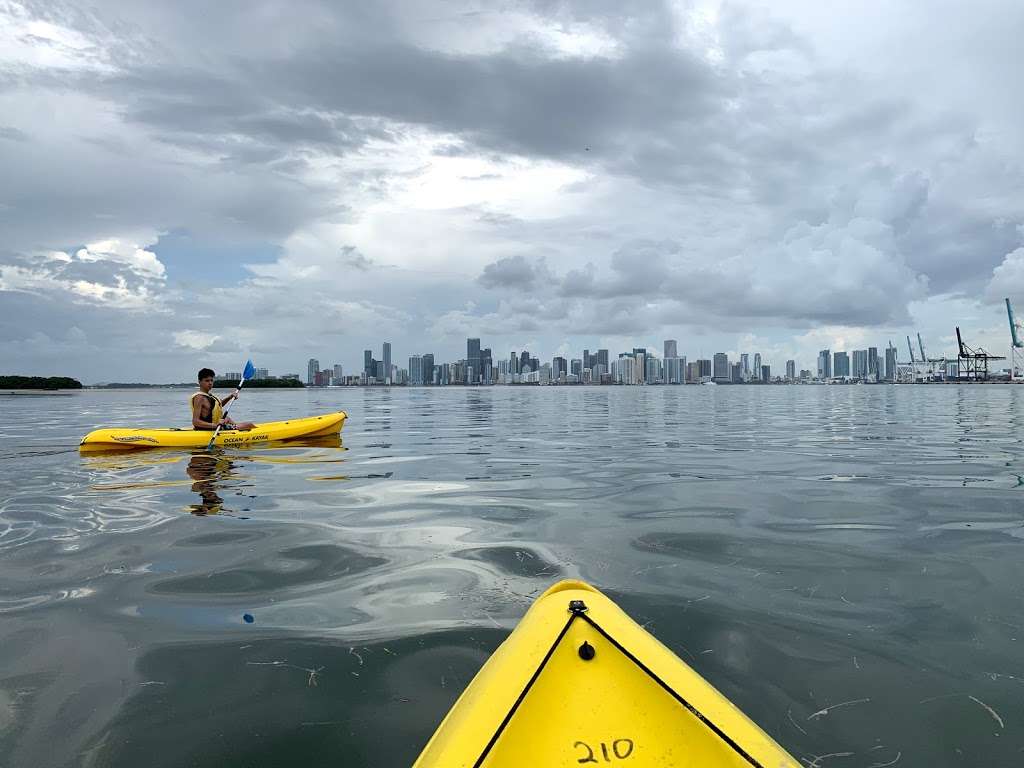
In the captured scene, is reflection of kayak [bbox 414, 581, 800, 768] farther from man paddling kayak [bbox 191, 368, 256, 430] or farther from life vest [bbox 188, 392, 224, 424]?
life vest [bbox 188, 392, 224, 424]

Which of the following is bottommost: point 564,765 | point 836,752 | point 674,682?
point 836,752

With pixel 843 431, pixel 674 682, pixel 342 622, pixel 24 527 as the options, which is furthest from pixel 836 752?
pixel 843 431

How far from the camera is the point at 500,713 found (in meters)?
2.59

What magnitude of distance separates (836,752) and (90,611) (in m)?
5.51

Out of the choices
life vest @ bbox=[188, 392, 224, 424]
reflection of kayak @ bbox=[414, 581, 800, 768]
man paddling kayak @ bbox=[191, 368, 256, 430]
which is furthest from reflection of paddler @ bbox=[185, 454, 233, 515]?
reflection of kayak @ bbox=[414, 581, 800, 768]

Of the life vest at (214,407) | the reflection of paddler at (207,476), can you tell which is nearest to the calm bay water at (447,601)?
the reflection of paddler at (207,476)

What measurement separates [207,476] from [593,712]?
1138 cm

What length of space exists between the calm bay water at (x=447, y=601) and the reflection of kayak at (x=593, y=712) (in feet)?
3.07

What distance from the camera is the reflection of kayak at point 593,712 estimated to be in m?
2.43

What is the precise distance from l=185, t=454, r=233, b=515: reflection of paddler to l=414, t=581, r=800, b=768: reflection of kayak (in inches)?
287

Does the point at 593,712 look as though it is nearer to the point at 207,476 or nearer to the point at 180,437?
the point at 207,476

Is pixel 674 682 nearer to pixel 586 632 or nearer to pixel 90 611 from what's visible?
pixel 586 632

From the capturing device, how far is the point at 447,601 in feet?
17.4

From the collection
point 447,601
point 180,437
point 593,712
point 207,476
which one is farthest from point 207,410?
point 593,712
